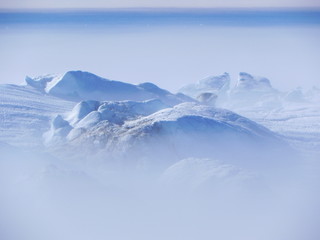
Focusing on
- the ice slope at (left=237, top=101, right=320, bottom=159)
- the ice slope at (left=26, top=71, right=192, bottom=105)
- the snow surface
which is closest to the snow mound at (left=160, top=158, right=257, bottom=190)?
the snow surface

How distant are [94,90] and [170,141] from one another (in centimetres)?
236

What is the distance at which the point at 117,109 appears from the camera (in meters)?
5.00

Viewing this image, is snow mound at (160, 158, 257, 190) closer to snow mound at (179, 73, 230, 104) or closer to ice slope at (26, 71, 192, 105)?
ice slope at (26, 71, 192, 105)

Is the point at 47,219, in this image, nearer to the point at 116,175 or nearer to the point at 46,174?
the point at 46,174

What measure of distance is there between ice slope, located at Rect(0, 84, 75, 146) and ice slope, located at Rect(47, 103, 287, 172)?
1.15 ft

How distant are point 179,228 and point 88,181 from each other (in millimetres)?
889

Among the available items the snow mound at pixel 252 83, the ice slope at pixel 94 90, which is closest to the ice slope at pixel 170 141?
the ice slope at pixel 94 90

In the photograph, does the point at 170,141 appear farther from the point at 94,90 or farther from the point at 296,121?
the point at 296,121

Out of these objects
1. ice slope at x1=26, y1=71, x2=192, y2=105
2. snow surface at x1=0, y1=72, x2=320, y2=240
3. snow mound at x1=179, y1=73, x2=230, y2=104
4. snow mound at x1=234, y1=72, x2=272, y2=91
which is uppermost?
snow mound at x1=234, y1=72, x2=272, y2=91

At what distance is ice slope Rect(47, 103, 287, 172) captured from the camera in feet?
13.8

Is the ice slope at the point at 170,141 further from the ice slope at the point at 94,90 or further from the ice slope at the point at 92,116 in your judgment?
the ice slope at the point at 94,90

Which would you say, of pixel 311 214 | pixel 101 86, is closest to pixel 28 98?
pixel 101 86

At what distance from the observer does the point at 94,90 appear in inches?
251

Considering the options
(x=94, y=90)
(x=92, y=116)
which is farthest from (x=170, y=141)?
(x=94, y=90)
